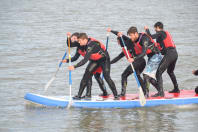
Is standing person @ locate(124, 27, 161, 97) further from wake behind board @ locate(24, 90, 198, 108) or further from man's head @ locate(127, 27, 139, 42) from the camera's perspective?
wake behind board @ locate(24, 90, 198, 108)

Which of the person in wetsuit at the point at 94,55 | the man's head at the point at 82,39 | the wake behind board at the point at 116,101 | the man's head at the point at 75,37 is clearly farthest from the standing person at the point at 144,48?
the man's head at the point at 75,37

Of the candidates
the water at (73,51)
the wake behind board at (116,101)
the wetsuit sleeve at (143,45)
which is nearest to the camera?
the water at (73,51)

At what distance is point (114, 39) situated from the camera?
27.0 m

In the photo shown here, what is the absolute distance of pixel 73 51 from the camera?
23.9 metres

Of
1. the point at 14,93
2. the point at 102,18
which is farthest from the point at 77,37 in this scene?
the point at 102,18

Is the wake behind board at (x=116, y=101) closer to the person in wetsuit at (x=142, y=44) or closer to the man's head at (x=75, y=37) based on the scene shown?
the person in wetsuit at (x=142, y=44)

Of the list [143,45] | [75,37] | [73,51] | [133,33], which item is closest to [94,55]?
[75,37]

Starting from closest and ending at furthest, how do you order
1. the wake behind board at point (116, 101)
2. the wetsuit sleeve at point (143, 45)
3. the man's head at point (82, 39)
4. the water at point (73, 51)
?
1. the water at point (73, 51)
2. the wetsuit sleeve at point (143, 45)
3. the man's head at point (82, 39)
4. the wake behind board at point (116, 101)

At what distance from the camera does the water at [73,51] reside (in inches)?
499

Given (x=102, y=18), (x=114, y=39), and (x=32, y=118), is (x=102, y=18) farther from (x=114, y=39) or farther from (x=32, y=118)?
(x=32, y=118)

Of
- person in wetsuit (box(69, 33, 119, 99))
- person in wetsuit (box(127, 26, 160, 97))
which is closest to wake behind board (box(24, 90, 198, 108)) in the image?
person in wetsuit (box(69, 33, 119, 99))

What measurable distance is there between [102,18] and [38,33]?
771 cm

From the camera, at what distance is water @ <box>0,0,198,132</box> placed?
12.7 m

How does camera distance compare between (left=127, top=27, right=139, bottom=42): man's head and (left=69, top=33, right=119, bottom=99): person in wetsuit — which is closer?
(left=127, top=27, right=139, bottom=42): man's head
